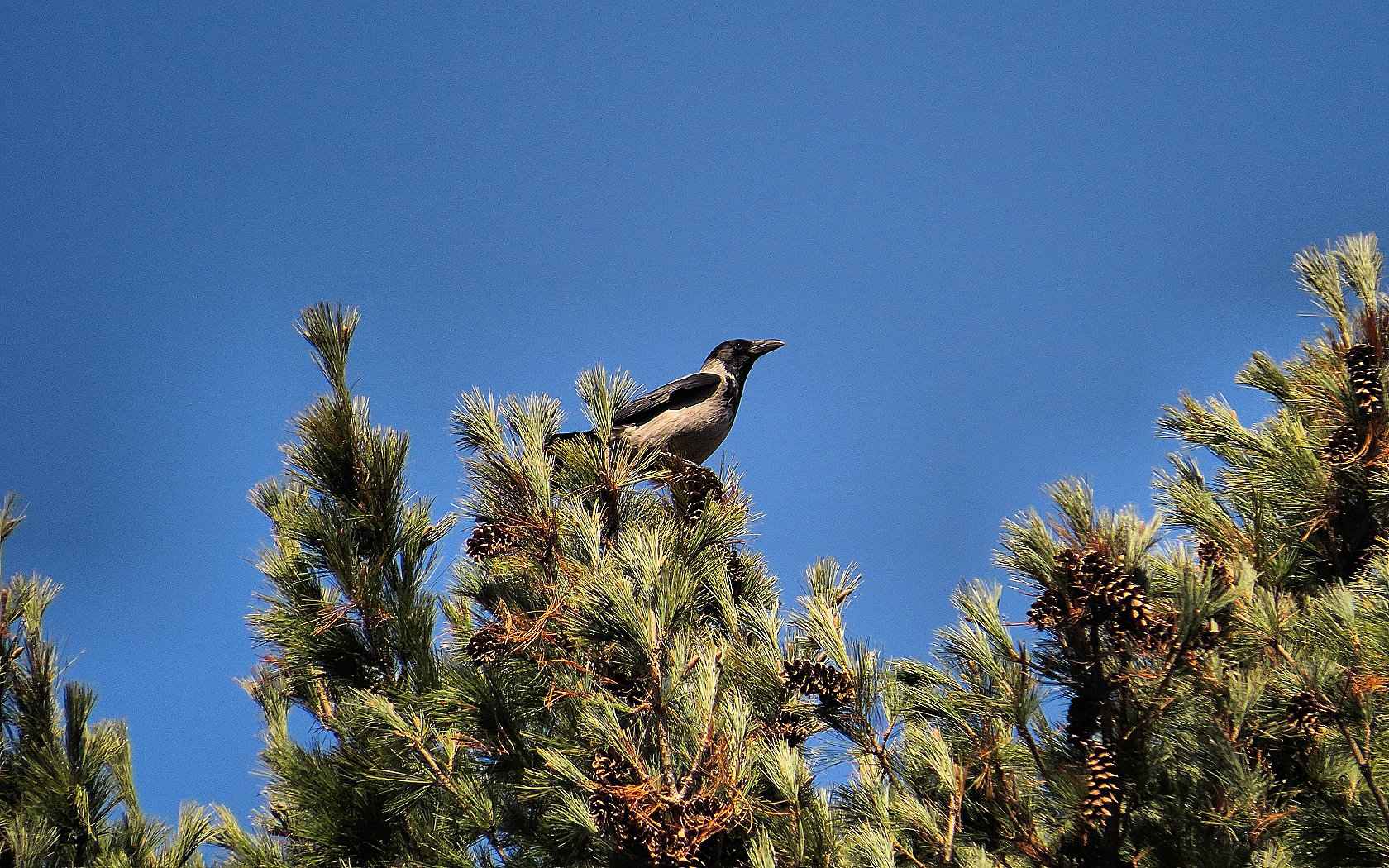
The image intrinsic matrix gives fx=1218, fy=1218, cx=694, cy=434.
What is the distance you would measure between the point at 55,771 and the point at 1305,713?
4439 mm

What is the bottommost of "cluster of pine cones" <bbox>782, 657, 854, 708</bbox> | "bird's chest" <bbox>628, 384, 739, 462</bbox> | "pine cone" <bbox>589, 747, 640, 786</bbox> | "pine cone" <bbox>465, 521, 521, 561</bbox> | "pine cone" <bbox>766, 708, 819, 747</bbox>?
"pine cone" <bbox>589, 747, 640, 786</bbox>

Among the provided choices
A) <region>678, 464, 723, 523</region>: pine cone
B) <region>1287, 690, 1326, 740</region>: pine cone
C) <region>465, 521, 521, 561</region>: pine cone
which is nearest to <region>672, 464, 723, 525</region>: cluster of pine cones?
<region>678, 464, 723, 523</region>: pine cone

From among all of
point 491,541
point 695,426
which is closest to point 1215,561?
point 491,541

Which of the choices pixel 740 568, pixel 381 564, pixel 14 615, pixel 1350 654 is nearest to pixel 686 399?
pixel 740 568

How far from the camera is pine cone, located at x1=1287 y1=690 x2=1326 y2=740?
3.62 m

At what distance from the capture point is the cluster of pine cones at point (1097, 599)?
133 inches

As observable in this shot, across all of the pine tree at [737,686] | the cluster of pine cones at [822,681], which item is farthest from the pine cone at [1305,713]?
the cluster of pine cones at [822,681]

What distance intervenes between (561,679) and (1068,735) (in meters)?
1.58

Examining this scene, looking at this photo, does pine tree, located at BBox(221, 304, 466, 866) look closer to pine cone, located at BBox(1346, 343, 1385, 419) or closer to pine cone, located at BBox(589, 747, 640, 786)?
pine cone, located at BBox(589, 747, 640, 786)

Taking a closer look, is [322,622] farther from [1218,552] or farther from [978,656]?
[1218,552]

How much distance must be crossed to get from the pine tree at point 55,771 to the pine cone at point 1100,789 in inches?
136

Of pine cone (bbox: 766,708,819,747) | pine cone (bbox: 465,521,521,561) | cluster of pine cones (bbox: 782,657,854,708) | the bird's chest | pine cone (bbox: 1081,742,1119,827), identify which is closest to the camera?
pine cone (bbox: 1081,742,1119,827)

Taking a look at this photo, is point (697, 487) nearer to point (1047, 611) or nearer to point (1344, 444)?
point (1047, 611)

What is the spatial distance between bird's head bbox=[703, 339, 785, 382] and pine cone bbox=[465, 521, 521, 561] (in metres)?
3.66
